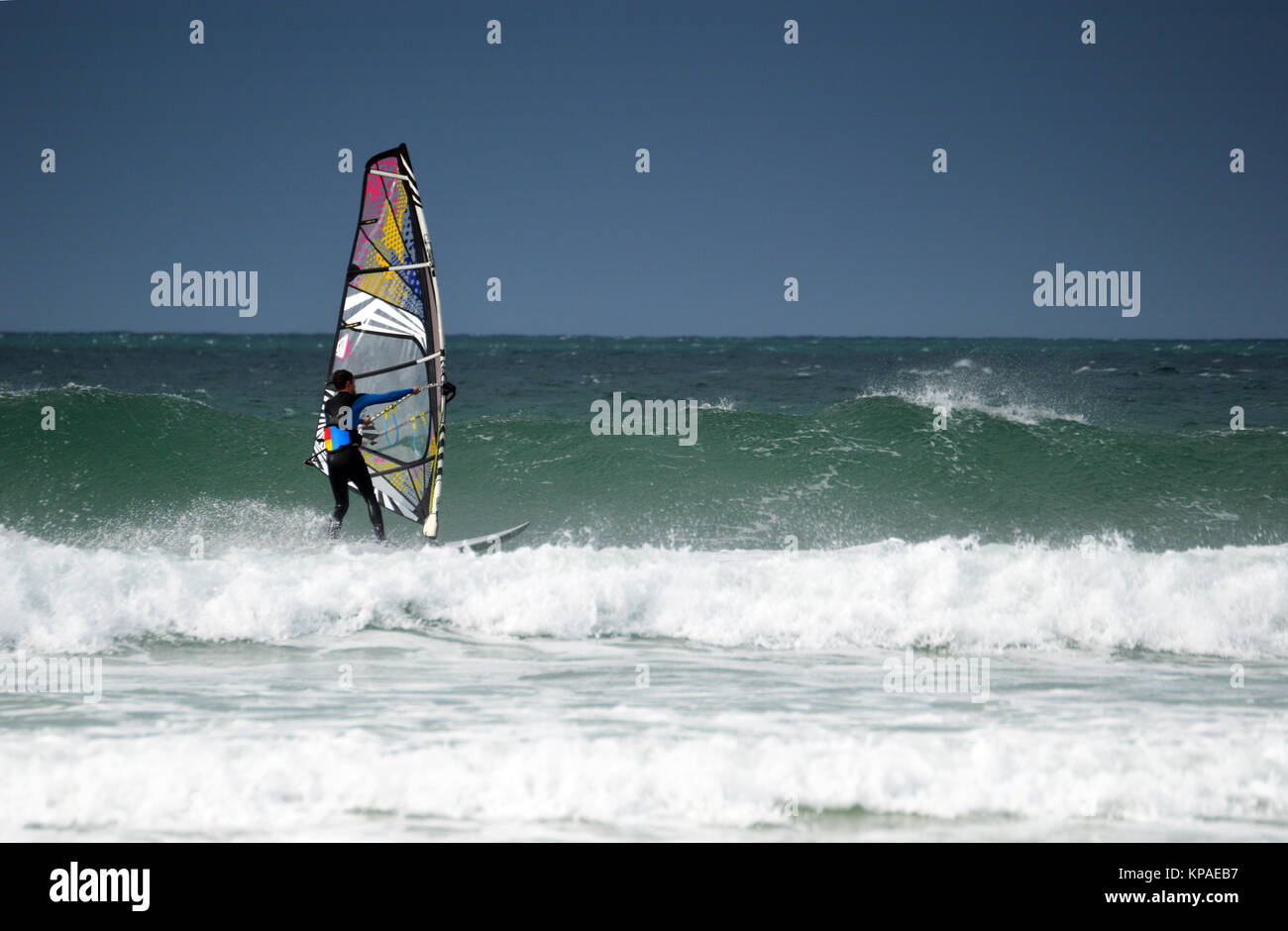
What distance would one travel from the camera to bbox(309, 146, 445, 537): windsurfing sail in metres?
8.88

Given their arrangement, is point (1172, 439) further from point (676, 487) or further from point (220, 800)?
point (220, 800)

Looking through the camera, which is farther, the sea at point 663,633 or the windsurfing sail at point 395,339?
the windsurfing sail at point 395,339

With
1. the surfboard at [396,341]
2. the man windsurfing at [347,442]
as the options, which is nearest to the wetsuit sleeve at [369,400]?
the man windsurfing at [347,442]

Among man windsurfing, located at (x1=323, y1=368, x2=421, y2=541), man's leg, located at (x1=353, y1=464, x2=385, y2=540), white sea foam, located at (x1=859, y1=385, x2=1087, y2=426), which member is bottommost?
man's leg, located at (x1=353, y1=464, x2=385, y2=540)

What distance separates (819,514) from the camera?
11578 mm

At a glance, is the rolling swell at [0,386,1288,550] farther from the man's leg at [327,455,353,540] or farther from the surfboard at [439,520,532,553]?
the man's leg at [327,455,353,540]

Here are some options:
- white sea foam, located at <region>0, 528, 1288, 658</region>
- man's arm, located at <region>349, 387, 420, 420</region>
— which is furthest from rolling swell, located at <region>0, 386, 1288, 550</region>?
white sea foam, located at <region>0, 528, 1288, 658</region>

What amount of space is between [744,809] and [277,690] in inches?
119

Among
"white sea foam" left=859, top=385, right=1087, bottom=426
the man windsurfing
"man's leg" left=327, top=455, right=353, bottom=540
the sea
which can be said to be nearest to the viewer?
the sea

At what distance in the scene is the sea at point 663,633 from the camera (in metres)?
4.01

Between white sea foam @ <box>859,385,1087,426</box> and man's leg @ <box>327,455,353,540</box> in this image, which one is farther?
white sea foam @ <box>859,385,1087,426</box>

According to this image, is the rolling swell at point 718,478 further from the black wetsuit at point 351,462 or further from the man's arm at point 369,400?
the man's arm at point 369,400

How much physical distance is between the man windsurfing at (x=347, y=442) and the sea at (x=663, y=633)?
49 cm
